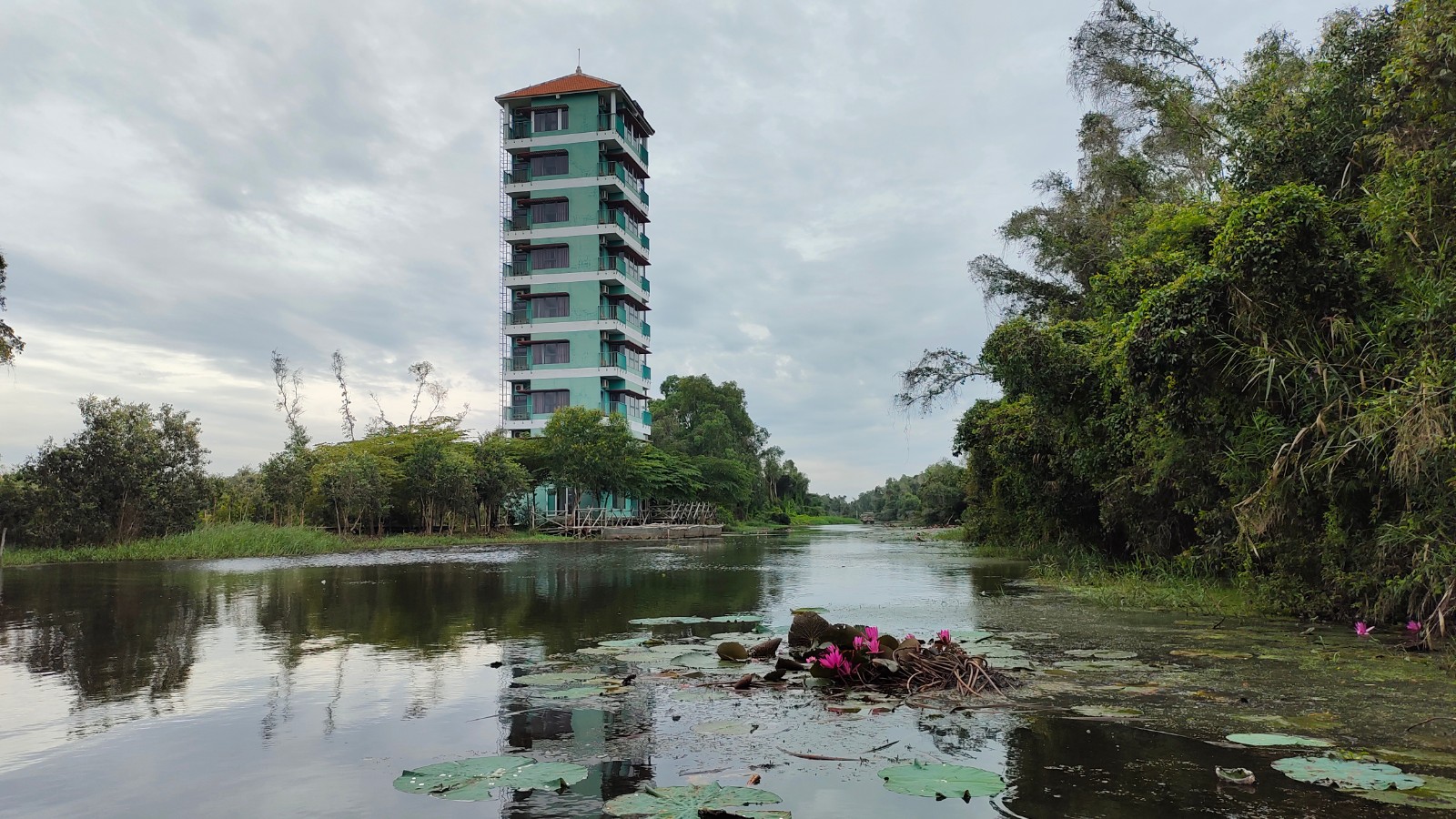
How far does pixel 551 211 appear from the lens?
51250 millimetres

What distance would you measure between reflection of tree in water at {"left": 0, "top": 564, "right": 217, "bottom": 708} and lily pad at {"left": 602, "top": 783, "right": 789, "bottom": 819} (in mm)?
4003

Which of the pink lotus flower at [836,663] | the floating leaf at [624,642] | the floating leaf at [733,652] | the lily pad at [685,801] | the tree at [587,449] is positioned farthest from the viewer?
the tree at [587,449]

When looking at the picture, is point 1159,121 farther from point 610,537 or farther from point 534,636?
point 610,537

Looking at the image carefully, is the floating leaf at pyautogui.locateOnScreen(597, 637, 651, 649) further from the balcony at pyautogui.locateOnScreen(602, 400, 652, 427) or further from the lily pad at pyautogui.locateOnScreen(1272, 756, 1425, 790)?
the balcony at pyautogui.locateOnScreen(602, 400, 652, 427)

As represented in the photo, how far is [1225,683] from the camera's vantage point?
587 cm

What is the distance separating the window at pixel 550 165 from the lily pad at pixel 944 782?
51017mm

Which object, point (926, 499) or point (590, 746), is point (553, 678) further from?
point (926, 499)

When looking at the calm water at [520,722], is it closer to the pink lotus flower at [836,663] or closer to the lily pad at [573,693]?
the lily pad at [573,693]

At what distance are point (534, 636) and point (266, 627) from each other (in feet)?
10.7

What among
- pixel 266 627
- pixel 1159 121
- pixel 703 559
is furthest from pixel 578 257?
pixel 266 627

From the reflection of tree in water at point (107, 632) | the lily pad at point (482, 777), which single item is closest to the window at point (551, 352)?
the reflection of tree in water at point (107, 632)

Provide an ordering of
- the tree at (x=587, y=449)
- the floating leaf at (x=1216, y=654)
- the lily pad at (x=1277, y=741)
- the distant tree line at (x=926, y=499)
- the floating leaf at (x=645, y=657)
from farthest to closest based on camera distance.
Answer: the distant tree line at (x=926, y=499), the tree at (x=587, y=449), the floating leaf at (x=1216, y=654), the floating leaf at (x=645, y=657), the lily pad at (x=1277, y=741)

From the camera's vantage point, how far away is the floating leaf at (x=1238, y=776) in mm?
3676

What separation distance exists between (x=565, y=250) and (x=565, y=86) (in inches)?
406
